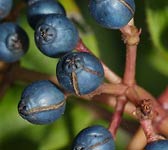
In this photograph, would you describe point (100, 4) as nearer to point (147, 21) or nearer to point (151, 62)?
point (147, 21)

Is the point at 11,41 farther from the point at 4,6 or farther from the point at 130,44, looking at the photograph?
the point at 130,44

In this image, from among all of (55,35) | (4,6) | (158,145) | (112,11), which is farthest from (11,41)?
(158,145)

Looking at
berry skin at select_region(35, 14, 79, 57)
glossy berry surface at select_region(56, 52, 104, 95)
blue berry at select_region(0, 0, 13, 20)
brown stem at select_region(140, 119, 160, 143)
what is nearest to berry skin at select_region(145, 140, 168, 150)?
brown stem at select_region(140, 119, 160, 143)

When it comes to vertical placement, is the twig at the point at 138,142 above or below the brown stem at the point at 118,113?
below

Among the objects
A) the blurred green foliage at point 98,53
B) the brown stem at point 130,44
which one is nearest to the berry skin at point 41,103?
the brown stem at point 130,44

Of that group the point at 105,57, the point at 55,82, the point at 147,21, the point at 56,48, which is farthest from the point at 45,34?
the point at 105,57

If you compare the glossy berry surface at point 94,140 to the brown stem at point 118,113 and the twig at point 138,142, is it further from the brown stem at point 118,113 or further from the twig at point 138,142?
the twig at point 138,142

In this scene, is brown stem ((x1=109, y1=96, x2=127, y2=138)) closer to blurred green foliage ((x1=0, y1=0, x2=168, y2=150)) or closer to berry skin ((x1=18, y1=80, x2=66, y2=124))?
berry skin ((x1=18, y1=80, x2=66, y2=124))
